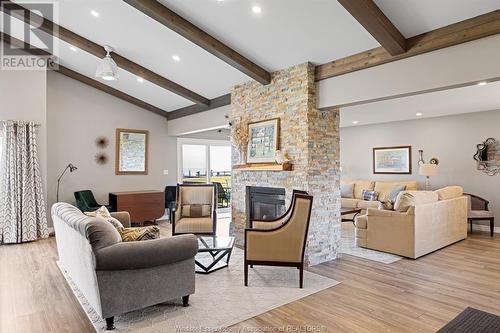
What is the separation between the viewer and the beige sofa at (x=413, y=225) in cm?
466

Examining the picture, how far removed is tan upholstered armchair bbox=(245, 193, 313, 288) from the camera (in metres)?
3.62

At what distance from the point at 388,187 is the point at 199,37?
19.2 ft

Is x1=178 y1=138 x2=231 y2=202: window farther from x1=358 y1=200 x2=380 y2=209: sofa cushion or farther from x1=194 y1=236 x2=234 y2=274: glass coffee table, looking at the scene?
x1=194 y1=236 x2=234 y2=274: glass coffee table

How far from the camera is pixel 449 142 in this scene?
713 cm

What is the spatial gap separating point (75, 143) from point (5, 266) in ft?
10.6

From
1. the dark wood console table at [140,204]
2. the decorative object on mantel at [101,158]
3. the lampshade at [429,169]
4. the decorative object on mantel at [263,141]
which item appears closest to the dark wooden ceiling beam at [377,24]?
the decorative object on mantel at [263,141]

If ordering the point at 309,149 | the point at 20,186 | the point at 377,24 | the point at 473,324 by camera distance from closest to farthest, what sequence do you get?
the point at 473,324 → the point at 377,24 → the point at 309,149 → the point at 20,186

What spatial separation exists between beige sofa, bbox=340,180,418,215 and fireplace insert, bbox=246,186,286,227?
3.21m

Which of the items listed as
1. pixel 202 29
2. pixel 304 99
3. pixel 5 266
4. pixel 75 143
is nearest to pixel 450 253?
pixel 304 99

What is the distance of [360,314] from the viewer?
2926mm

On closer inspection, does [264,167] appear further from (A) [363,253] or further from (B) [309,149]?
(A) [363,253]

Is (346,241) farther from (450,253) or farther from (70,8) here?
(70,8)

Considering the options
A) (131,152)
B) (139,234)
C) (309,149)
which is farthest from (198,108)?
(139,234)

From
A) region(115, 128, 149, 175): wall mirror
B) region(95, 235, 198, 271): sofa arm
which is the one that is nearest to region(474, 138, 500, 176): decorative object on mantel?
region(95, 235, 198, 271): sofa arm
